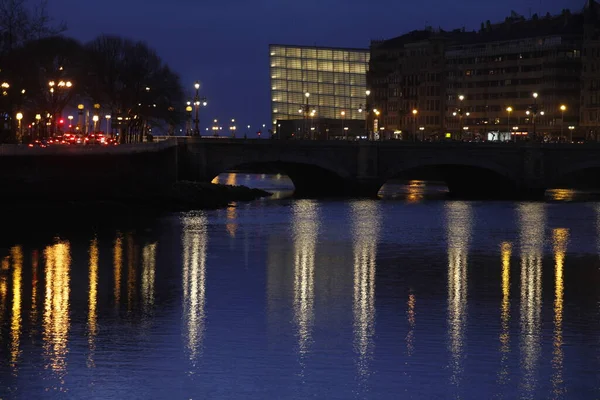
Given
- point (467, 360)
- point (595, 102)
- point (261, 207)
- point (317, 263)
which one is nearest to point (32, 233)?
point (317, 263)

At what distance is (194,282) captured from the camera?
4369 centimetres

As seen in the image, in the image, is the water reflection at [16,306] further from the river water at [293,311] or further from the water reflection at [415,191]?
the water reflection at [415,191]

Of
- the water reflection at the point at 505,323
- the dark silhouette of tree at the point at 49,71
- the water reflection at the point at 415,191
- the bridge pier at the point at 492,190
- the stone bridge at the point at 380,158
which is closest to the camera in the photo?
the water reflection at the point at 505,323

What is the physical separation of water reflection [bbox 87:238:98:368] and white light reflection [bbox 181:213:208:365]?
7.35 feet

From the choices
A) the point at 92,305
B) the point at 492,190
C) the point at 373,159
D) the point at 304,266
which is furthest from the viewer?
the point at 492,190

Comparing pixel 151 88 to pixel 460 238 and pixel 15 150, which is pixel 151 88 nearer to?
pixel 15 150

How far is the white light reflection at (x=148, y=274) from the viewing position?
39513 mm

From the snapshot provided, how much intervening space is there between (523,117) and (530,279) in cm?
12035

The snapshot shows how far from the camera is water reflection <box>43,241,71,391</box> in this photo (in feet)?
102

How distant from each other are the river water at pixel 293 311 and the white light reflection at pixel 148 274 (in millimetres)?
172

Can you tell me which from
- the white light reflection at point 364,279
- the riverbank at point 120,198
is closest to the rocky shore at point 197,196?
the riverbank at point 120,198

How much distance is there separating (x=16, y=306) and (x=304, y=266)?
13441 mm

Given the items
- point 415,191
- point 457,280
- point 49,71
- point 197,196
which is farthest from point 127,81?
point 457,280

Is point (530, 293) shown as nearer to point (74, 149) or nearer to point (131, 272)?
point (131, 272)
